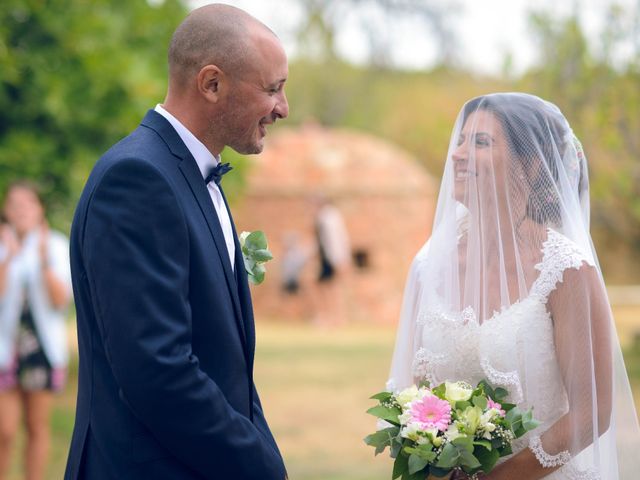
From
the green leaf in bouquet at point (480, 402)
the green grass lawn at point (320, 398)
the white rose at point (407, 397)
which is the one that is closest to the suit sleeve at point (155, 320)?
the white rose at point (407, 397)

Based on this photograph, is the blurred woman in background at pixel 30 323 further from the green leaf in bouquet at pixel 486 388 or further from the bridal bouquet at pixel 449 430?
the green leaf in bouquet at pixel 486 388

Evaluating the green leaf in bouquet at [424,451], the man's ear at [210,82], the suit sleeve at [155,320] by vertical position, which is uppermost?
the man's ear at [210,82]

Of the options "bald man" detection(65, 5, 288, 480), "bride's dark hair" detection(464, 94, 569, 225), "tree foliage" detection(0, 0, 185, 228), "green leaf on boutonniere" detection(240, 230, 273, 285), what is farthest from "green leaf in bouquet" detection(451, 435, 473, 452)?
"tree foliage" detection(0, 0, 185, 228)

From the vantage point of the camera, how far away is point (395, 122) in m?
36.3

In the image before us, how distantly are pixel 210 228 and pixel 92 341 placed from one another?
17.3 inches

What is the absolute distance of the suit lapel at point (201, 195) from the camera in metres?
2.77

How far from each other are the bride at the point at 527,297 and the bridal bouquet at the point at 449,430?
163 mm

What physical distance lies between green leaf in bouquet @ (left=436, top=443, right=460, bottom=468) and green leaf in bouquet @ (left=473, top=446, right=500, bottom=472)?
8 cm

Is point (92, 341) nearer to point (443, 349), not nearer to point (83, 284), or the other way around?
point (83, 284)

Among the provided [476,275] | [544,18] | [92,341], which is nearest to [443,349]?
[476,275]

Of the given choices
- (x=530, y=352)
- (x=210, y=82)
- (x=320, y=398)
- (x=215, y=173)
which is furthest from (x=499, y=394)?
(x=320, y=398)

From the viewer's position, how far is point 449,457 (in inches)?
116

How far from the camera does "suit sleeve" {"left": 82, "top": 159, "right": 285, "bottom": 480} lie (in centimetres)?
250

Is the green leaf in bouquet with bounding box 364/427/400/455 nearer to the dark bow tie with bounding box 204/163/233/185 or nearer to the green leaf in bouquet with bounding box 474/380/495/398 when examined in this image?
the green leaf in bouquet with bounding box 474/380/495/398
